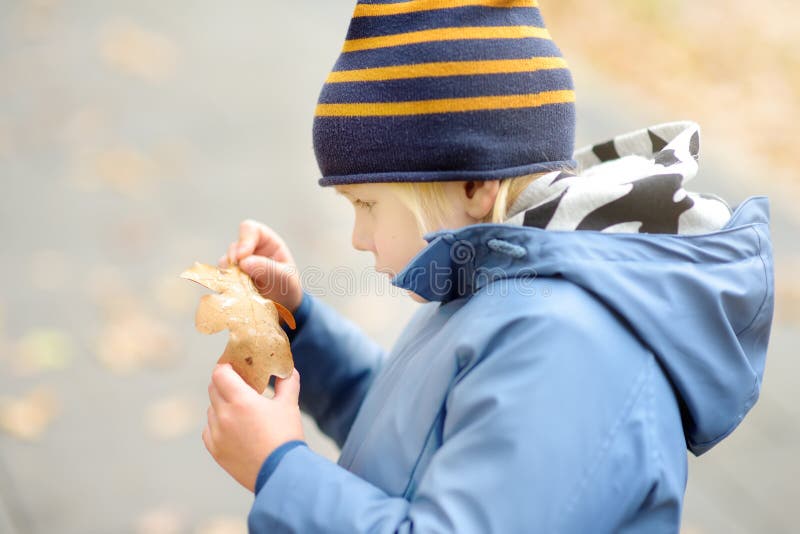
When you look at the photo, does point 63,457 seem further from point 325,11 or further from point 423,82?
point 325,11

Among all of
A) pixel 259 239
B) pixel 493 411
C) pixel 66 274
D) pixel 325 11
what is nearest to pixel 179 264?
pixel 66 274

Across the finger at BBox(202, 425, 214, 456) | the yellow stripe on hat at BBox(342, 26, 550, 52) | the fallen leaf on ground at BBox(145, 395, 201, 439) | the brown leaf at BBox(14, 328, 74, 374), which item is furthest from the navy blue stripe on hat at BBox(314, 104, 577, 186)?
the brown leaf at BBox(14, 328, 74, 374)

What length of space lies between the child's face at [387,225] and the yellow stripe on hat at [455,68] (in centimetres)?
21

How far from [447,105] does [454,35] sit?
0.13 metres

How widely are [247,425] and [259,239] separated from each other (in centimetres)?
69

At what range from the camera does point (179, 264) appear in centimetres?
418

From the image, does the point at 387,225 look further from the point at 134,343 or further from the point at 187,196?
the point at 187,196

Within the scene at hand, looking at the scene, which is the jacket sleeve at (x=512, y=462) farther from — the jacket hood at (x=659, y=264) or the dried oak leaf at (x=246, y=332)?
the dried oak leaf at (x=246, y=332)

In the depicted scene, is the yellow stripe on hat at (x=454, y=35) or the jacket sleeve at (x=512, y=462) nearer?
the jacket sleeve at (x=512, y=462)

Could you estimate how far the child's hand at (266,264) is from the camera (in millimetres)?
1771

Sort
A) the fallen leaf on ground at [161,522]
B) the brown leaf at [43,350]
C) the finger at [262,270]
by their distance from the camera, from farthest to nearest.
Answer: the brown leaf at [43,350] < the fallen leaf on ground at [161,522] < the finger at [262,270]

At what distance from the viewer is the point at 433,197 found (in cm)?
147

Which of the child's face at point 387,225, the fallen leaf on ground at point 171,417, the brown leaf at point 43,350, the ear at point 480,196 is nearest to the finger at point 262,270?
the child's face at point 387,225

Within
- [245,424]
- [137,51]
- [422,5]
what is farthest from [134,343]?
[137,51]
